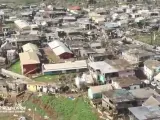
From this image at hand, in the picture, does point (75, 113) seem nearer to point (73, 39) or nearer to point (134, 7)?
point (73, 39)

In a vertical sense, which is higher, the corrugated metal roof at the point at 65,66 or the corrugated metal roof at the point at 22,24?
the corrugated metal roof at the point at 22,24

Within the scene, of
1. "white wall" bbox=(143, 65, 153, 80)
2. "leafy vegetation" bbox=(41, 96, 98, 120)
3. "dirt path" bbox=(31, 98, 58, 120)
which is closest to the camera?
"leafy vegetation" bbox=(41, 96, 98, 120)

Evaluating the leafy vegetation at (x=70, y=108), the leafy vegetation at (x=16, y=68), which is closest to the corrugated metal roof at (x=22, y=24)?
the leafy vegetation at (x=16, y=68)

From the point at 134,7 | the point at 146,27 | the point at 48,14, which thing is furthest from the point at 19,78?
the point at 134,7

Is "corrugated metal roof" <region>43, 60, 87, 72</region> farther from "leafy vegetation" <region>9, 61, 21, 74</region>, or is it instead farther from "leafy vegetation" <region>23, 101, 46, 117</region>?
"leafy vegetation" <region>23, 101, 46, 117</region>

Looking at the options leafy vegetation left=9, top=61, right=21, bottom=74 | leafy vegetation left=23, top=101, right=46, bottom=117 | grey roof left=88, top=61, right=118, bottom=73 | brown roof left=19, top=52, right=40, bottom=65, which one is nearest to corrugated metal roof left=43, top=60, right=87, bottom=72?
brown roof left=19, top=52, right=40, bottom=65

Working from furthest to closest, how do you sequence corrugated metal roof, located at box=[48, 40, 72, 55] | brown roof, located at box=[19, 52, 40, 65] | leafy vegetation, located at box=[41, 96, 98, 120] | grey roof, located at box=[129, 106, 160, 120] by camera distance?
corrugated metal roof, located at box=[48, 40, 72, 55], brown roof, located at box=[19, 52, 40, 65], leafy vegetation, located at box=[41, 96, 98, 120], grey roof, located at box=[129, 106, 160, 120]

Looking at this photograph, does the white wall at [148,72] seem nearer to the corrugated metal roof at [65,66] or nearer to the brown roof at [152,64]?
the brown roof at [152,64]
